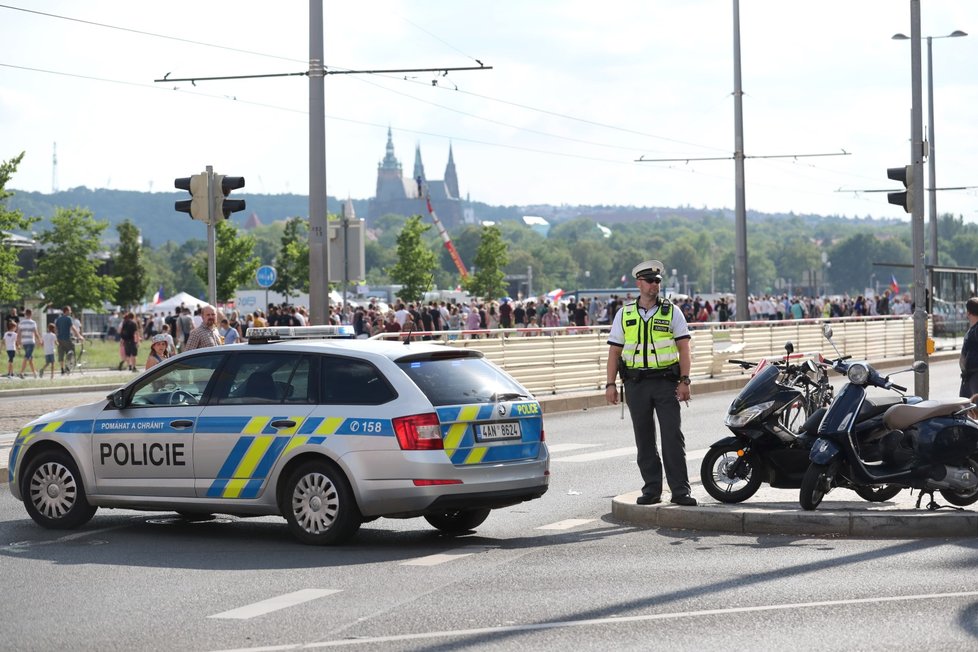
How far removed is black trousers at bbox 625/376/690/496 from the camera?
1066cm

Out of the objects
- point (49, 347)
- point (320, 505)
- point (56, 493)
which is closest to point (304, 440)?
point (320, 505)

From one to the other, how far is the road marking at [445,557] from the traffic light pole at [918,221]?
331 inches

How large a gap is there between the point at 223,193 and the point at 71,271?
50233 millimetres

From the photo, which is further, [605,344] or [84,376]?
[84,376]

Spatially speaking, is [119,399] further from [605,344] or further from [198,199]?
[605,344]

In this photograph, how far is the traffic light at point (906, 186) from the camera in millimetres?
17891

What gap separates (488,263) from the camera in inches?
4247

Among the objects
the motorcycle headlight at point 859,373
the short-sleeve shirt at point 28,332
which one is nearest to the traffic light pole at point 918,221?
the motorcycle headlight at point 859,373

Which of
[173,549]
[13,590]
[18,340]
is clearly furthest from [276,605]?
[18,340]

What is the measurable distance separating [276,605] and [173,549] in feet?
7.85

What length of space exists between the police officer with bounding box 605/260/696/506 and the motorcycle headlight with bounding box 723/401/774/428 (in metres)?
0.42

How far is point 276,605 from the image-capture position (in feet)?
25.7

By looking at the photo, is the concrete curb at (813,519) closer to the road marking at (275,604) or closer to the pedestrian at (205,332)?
the road marking at (275,604)

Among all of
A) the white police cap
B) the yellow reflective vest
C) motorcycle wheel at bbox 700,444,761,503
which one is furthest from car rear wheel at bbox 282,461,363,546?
motorcycle wheel at bbox 700,444,761,503
